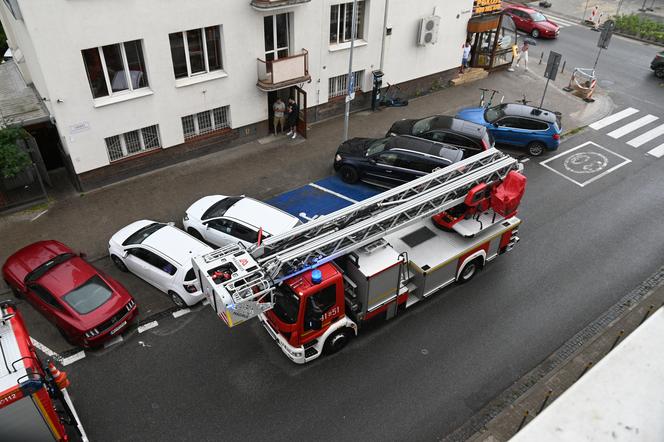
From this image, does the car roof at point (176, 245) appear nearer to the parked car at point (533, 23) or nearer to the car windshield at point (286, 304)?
the car windshield at point (286, 304)

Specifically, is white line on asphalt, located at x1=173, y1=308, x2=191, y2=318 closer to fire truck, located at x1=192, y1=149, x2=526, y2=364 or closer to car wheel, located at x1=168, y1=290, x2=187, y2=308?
car wheel, located at x1=168, y1=290, x2=187, y2=308

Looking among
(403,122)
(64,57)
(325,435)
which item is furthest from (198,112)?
(325,435)

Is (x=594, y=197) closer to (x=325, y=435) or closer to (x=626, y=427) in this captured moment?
(x=626, y=427)

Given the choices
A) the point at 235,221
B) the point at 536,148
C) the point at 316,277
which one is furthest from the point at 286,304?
the point at 536,148

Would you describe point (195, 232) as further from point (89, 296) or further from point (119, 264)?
point (89, 296)

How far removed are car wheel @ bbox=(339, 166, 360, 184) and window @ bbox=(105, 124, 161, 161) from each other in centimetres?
625

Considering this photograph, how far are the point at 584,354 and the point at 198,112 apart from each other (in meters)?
13.5

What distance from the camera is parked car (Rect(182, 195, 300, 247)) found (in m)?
12.9

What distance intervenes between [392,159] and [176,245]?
7254mm

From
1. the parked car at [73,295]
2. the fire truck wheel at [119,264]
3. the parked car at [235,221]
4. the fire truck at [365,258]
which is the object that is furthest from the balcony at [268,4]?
the parked car at [73,295]

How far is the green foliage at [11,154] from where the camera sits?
14.4 m

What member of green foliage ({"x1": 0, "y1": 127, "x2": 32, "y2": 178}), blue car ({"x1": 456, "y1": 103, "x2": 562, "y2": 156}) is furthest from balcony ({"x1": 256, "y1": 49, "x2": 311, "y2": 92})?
green foliage ({"x1": 0, "y1": 127, "x2": 32, "y2": 178})

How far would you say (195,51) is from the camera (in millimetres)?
16625

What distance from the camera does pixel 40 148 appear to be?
16.9 metres
